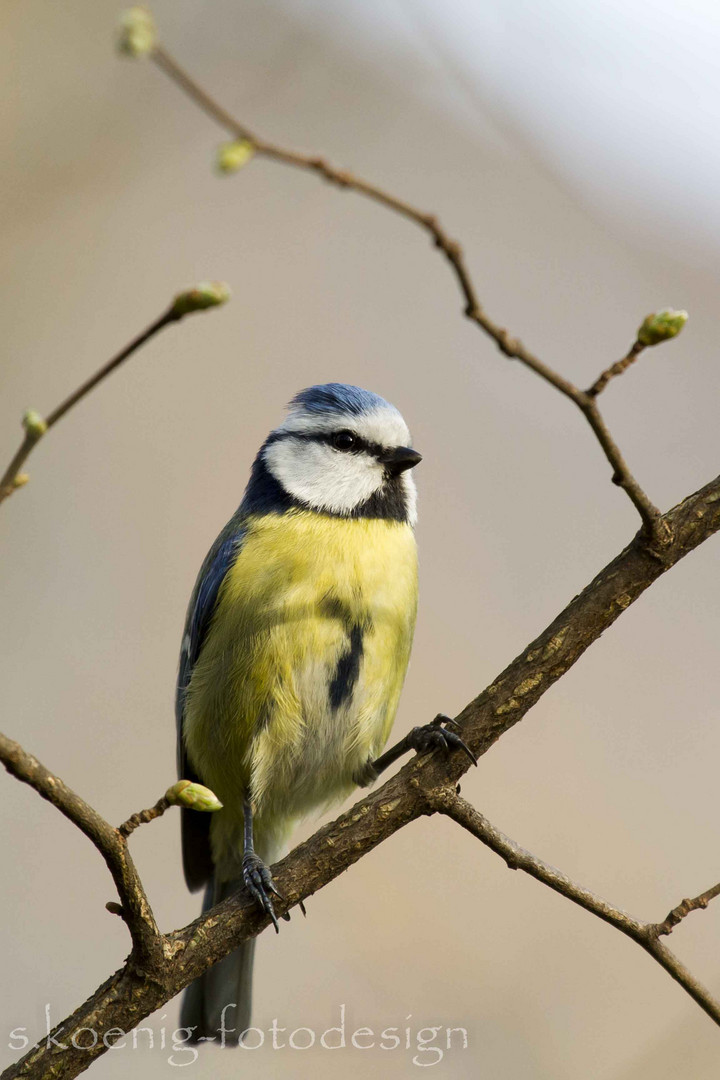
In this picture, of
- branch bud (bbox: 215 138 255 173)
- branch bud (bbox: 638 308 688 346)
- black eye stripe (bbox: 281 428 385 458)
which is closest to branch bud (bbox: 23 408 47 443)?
branch bud (bbox: 215 138 255 173)

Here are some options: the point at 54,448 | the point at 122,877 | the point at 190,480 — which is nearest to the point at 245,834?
the point at 122,877

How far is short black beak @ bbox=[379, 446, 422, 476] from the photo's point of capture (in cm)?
238

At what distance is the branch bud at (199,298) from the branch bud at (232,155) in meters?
→ 0.10

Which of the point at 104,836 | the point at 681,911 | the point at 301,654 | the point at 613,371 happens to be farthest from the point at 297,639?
the point at 613,371

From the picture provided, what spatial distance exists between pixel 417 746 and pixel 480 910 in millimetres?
1554

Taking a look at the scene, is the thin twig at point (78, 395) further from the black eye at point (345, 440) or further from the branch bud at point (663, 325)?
the black eye at point (345, 440)

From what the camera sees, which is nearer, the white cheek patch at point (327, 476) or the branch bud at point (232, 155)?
the branch bud at point (232, 155)

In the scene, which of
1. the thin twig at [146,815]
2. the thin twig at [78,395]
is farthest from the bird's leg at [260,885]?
the thin twig at [78,395]

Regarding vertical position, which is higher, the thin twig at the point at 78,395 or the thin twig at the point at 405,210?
the thin twig at the point at 405,210

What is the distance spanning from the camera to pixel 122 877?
1.45m

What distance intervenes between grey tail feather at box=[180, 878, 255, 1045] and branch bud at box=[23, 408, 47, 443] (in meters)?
1.75

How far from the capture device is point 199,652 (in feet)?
7.98

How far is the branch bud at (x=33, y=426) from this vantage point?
0.94m

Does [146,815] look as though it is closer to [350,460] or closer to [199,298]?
[199,298]
